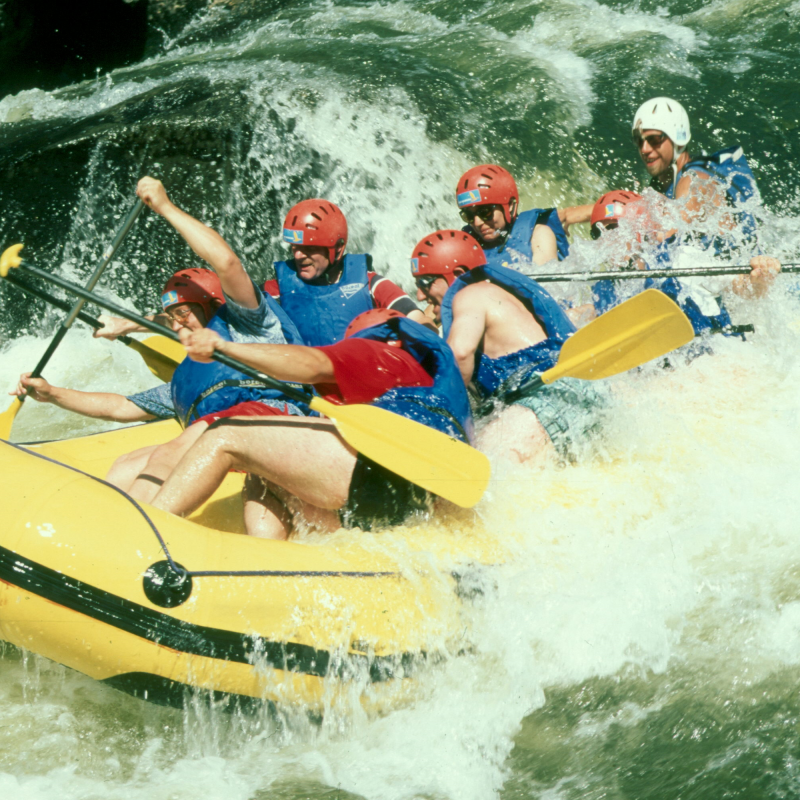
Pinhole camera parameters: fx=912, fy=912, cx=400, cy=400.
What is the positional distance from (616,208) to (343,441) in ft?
8.76

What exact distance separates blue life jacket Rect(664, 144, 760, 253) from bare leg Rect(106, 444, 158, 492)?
3.19 metres

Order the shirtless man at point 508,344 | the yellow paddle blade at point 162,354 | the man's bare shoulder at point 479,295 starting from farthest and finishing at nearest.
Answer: the yellow paddle blade at point 162,354
the man's bare shoulder at point 479,295
the shirtless man at point 508,344

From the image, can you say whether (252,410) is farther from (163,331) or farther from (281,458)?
(163,331)

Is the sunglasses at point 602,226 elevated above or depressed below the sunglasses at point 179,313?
below

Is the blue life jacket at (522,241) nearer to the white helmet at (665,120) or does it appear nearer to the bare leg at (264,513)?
the white helmet at (665,120)

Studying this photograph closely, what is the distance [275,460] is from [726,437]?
82.0 inches

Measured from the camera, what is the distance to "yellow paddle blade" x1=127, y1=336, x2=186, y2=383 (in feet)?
15.3

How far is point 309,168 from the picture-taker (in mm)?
6953

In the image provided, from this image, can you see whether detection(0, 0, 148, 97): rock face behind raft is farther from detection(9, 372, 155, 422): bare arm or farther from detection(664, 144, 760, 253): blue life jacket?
detection(664, 144, 760, 253): blue life jacket

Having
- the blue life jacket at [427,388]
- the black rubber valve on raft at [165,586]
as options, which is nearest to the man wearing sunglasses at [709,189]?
the blue life jacket at [427,388]

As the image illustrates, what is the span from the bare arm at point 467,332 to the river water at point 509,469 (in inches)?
22.3

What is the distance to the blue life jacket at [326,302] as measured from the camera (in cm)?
472

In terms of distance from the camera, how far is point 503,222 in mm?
5273

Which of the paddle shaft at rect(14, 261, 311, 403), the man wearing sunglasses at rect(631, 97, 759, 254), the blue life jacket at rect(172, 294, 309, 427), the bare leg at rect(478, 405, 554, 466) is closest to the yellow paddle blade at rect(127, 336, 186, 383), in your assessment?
the blue life jacket at rect(172, 294, 309, 427)
